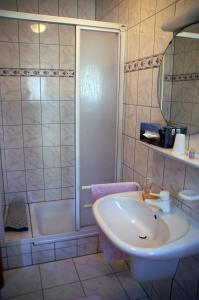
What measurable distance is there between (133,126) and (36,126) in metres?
1.27

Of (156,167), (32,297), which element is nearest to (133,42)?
(156,167)

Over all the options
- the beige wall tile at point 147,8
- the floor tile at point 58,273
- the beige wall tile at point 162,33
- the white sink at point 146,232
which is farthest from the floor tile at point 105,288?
the beige wall tile at point 147,8

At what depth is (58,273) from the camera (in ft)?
7.07

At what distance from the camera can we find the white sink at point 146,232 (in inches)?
45.9

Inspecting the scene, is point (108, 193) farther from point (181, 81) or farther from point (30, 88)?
point (30, 88)

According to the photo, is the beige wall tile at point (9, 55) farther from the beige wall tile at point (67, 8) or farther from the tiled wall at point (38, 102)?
the beige wall tile at point (67, 8)

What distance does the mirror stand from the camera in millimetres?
1372

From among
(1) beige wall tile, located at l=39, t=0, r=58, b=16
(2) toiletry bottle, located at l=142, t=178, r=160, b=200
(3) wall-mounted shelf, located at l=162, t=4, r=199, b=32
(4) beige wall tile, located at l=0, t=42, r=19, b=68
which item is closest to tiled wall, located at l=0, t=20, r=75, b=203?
(4) beige wall tile, located at l=0, t=42, r=19, b=68

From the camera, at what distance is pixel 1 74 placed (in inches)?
104

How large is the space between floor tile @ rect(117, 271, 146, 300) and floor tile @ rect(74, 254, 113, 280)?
0.38 ft

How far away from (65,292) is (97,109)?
4.97 feet

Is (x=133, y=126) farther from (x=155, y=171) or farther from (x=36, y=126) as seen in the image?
(x=36, y=126)

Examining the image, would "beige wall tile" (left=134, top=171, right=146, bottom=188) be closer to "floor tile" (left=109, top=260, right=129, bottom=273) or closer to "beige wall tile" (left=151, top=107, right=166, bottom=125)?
"beige wall tile" (left=151, top=107, right=166, bottom=125)

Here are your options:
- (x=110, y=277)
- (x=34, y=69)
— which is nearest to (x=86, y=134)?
(x=34, y=69)
